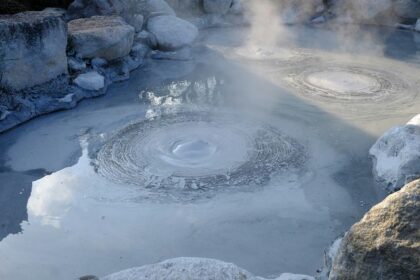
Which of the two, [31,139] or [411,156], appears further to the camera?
[31,139]

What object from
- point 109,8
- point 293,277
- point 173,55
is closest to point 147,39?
point 173,55

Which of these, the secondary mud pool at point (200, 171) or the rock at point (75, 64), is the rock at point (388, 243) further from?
the rock at point (75, 64)

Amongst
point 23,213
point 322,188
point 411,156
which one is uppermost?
point 411,156

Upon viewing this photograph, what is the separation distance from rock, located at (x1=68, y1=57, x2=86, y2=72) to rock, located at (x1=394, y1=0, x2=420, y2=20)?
24.8 feet

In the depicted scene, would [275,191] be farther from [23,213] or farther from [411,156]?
[23,213]

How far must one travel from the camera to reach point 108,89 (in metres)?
7.25

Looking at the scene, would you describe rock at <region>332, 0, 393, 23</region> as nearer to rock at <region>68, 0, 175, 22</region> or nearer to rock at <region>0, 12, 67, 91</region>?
rock at <region>68, 0, 175, 22</region>

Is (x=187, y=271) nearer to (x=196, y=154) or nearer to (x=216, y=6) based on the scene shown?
(x=196, y=154)

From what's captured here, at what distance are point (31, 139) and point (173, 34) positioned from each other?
397cm

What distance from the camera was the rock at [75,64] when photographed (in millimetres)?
7215

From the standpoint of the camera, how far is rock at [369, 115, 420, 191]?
4484 millimetres

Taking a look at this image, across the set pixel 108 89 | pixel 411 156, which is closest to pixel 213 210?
pixel 411 156

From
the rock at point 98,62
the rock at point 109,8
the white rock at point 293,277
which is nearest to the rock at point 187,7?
the rock at point 109,8

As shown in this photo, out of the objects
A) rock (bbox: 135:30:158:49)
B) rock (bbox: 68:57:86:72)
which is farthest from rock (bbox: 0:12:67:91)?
rock (bbox: 135:30:158:49)
